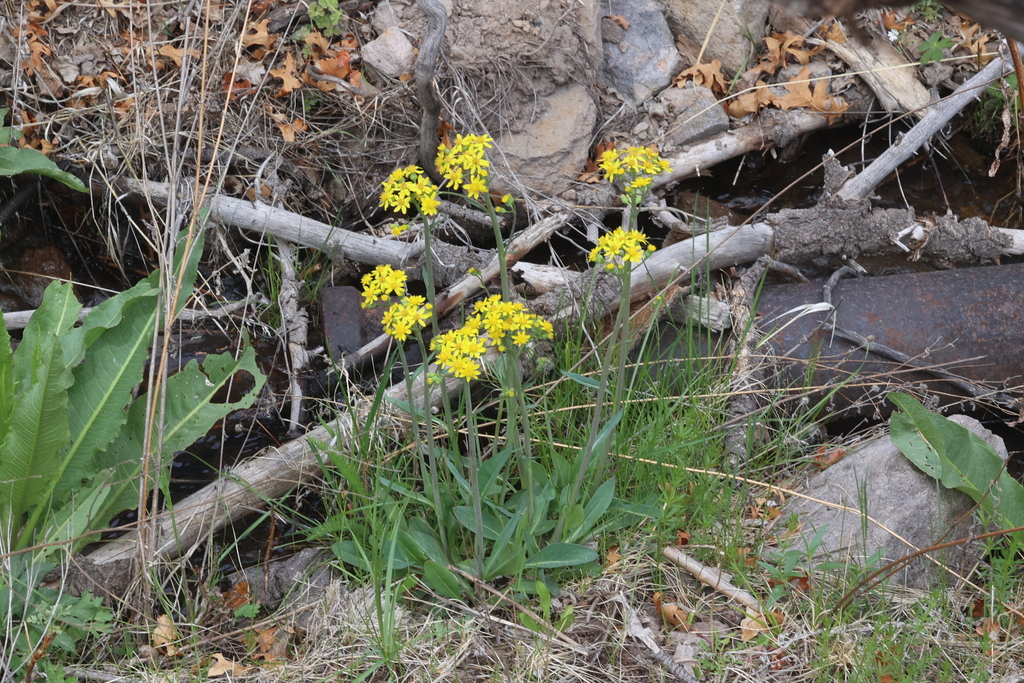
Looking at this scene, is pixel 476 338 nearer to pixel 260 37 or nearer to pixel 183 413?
pixel 183 413

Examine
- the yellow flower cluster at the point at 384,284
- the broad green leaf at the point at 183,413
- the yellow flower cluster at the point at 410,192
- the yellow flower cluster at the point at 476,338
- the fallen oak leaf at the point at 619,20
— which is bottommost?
the broad green leaf at the point at 183,413

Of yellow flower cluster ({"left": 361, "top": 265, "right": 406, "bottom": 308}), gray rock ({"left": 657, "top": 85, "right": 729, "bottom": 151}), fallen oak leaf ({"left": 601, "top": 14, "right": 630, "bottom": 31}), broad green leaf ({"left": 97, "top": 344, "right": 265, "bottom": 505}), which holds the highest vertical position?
yellow flower cluster ({"left": 361, "top": 265, "right": 406, "bottom": 308})

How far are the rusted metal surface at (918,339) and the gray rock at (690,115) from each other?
1590mm

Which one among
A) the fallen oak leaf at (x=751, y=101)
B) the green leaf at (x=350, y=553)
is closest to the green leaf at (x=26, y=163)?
the green leaf at (x=350, y=553)

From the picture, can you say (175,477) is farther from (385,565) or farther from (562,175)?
(562,175)

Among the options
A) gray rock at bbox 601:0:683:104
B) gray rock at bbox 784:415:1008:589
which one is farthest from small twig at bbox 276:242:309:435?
gray rock at bbox 601:0:683:104

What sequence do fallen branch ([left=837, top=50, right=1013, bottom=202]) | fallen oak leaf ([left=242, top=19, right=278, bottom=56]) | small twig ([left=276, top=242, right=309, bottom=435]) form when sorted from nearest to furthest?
small twig ([left=276, top=242, right=309, bottom=435])
fallen branch ([left=837, top=50, right=1013, bottom=202])
fallen oak leaf ([left=242, top=19, right=278, bottom=56])

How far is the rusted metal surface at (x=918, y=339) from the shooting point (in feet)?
9.39

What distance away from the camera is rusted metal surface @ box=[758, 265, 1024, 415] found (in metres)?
2.86

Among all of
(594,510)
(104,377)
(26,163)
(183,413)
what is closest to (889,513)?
(594,510)

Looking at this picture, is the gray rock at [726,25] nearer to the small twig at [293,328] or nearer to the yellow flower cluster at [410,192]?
the small twig at [293,328]

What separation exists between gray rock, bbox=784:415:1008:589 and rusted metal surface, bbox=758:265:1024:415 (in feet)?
1.20

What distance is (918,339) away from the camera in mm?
2883

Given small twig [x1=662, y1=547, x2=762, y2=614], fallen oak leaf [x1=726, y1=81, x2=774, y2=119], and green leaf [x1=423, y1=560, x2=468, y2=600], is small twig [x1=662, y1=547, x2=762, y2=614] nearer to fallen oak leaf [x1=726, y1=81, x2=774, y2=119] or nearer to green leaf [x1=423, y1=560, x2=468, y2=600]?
green leaf [x1=423, y1=560, x2=468, y2=600]
